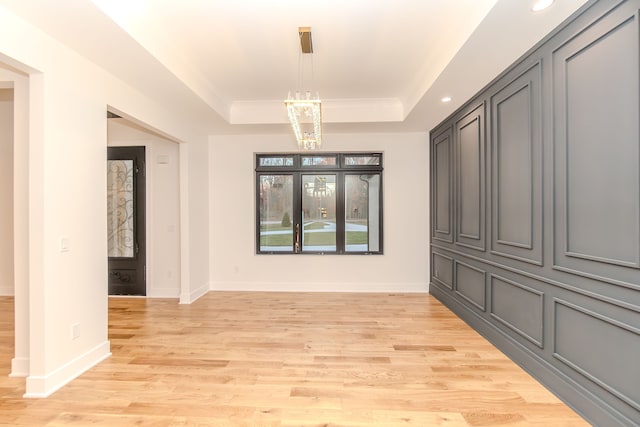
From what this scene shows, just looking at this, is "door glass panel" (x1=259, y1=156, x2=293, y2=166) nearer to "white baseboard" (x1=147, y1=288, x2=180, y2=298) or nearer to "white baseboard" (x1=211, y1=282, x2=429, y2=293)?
"white baseboard" (x1=211, y1=282, x2=429, y2=293)

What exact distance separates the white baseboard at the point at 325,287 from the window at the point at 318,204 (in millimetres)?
557

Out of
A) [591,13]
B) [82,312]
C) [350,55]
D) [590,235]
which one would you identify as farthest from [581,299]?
[82,312]

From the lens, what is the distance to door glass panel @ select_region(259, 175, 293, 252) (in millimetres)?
5734

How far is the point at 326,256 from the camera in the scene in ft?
18.5

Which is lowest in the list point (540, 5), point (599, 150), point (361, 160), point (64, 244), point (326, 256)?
point (326, 256)

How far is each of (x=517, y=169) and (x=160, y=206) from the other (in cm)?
495

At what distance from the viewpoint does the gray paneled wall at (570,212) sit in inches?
74.4

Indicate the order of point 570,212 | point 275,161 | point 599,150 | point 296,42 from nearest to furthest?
point 599,150 < point 570,212 < point 296,42 < point 275,161

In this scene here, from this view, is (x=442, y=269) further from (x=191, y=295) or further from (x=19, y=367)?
(x=19, y=367)

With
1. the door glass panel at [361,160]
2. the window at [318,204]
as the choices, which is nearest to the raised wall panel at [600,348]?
the window at [318,204]

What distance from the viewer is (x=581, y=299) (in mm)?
2215

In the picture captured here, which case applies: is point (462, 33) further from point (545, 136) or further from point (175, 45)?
point (175, 45)

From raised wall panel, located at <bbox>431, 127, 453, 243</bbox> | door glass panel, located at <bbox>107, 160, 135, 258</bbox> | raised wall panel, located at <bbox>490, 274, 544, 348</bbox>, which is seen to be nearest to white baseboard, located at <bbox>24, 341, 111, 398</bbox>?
door glass panel, located at <bbox>107, 160, 135, 258</bbox>

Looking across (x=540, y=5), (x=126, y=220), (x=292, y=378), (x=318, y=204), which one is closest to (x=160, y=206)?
(x=126, y=220)
